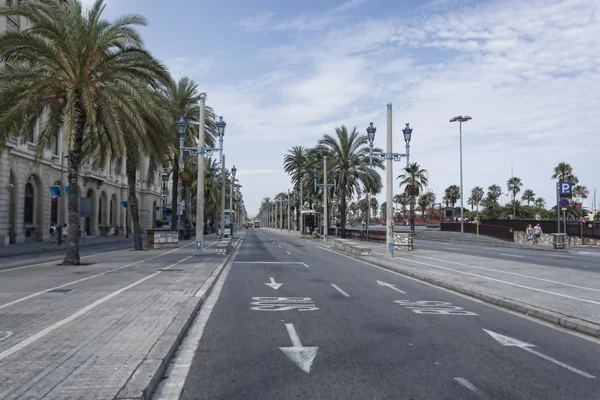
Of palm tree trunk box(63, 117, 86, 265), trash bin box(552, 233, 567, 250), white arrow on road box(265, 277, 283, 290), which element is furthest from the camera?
trash bin box(552, 233, 567, 250)

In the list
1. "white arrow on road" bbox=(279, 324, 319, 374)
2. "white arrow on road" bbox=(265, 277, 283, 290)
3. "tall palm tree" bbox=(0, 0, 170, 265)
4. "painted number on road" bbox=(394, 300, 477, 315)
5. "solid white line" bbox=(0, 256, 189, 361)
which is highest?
"tall palm tree" bbox=(0, 0, 170, 265)

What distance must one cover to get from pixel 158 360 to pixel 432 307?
6.57m

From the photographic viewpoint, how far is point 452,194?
380 feet

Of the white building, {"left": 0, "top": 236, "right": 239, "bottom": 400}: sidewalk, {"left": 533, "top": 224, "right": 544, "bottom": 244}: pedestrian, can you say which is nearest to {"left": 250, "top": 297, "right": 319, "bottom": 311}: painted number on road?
{"left": 0, "top": 236, "right": 239, "bottom": 400}: sidewalk

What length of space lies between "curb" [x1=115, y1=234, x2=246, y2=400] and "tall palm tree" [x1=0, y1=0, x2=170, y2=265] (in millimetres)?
11840

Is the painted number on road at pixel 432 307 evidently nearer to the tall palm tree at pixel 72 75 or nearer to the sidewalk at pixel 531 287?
the sidewalk at pixel 531 287

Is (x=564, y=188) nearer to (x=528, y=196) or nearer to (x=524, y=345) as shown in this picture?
(x=524, y=345)

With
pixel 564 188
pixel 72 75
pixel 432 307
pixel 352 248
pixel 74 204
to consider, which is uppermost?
pixel 72 75

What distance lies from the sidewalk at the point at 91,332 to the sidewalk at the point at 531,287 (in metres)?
6.48

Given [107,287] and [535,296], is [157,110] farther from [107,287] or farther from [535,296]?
[535,296]

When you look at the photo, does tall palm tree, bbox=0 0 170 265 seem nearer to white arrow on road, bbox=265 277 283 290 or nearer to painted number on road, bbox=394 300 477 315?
white arrow on road, bbox=265 277 283 290

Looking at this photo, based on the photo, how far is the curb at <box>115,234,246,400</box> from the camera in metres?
4.90

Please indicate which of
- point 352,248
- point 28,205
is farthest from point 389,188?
point 28,205

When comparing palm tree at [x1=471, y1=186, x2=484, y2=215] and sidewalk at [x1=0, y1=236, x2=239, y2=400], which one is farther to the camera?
palm tree at [x1=471, y1=186, x2=484, y2=215]
